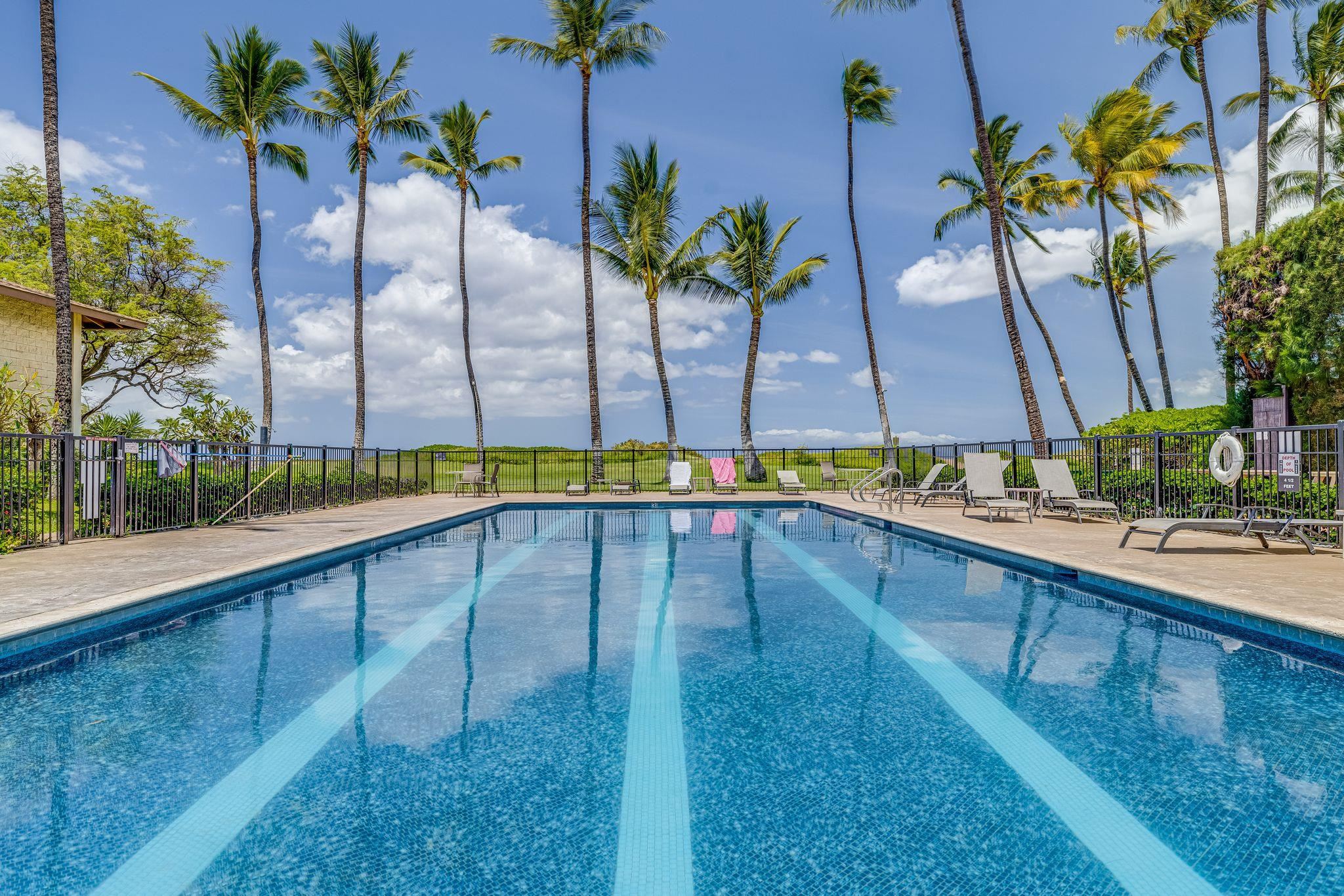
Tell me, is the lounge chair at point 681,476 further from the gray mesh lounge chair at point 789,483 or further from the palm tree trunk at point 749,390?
the palm tree trunk at point 749,390

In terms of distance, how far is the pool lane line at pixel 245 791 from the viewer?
1.84 metres

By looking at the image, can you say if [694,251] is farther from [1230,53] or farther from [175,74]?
[1230,53]

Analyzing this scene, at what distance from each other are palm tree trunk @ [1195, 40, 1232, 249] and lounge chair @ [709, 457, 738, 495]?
14869mm

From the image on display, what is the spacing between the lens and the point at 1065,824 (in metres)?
2.10

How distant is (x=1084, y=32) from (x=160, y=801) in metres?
17.1

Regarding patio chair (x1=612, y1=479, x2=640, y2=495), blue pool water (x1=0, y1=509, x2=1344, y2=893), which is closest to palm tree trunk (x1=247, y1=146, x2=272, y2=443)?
patio chair (x1=612, y1=479, x2=640, y2=495)

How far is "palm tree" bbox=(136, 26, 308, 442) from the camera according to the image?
16.1 m

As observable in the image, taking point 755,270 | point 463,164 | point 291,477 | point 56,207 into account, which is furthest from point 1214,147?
point 56,207

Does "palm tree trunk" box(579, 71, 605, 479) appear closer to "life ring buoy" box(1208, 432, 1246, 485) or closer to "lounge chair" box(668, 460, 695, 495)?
"lounge chair" box(668, 460, 695, 495)

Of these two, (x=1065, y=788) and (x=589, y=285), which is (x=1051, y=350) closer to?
(x=589, y=285)

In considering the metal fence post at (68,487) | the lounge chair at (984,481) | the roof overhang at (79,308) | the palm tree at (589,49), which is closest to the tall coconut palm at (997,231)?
the lounge chair at (984,481)

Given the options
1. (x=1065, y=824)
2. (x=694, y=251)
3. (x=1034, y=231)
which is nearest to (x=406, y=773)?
(x=1065, y=824)

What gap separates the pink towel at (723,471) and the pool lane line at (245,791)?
1204 centimetres

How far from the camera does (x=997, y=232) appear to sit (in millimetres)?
12266
